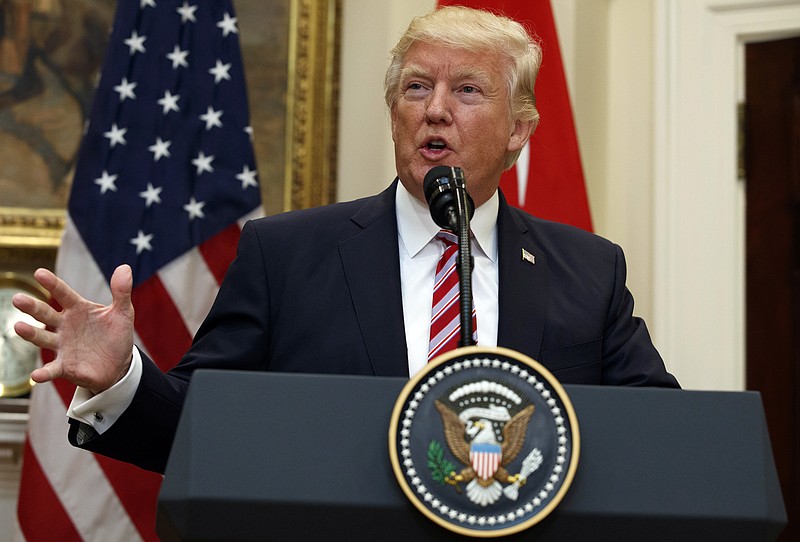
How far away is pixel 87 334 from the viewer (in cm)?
160

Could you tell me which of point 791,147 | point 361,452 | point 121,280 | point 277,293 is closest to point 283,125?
point 791,147

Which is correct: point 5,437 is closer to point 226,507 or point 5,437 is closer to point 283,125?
point 283,125

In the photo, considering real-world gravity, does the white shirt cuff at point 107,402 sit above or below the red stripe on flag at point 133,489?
above

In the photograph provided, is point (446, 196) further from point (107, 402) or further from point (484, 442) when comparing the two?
point (107, 402)

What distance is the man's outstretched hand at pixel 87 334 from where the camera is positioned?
155 cm

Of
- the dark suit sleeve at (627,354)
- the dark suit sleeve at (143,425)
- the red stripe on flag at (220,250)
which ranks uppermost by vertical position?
the dark suit sleeve at (143,425)

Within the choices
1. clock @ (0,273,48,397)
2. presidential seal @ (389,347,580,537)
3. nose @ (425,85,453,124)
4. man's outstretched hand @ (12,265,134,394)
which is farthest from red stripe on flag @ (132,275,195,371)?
presidential seal @ (389,347,580,537)

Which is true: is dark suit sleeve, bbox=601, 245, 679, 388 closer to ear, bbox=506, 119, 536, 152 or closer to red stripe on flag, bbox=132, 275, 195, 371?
ear, bbox=506, 119, 536, 152

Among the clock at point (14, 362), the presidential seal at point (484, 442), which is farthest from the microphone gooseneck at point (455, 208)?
the clock at point (14, 362)

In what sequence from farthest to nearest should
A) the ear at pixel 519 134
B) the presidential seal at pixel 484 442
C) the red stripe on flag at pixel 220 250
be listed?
the red stripe on flag at pixel 220 250 < the ear at pixel 519 134 < the presidential seal at pixel 484 442

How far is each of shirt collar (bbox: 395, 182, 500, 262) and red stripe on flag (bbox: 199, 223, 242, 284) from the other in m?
1.46

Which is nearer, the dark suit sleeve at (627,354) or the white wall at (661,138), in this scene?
the dark suit sleeve at (627,354)

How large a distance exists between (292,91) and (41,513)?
1860 mm

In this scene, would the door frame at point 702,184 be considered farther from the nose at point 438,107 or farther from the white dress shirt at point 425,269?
the nose at point 438,107
